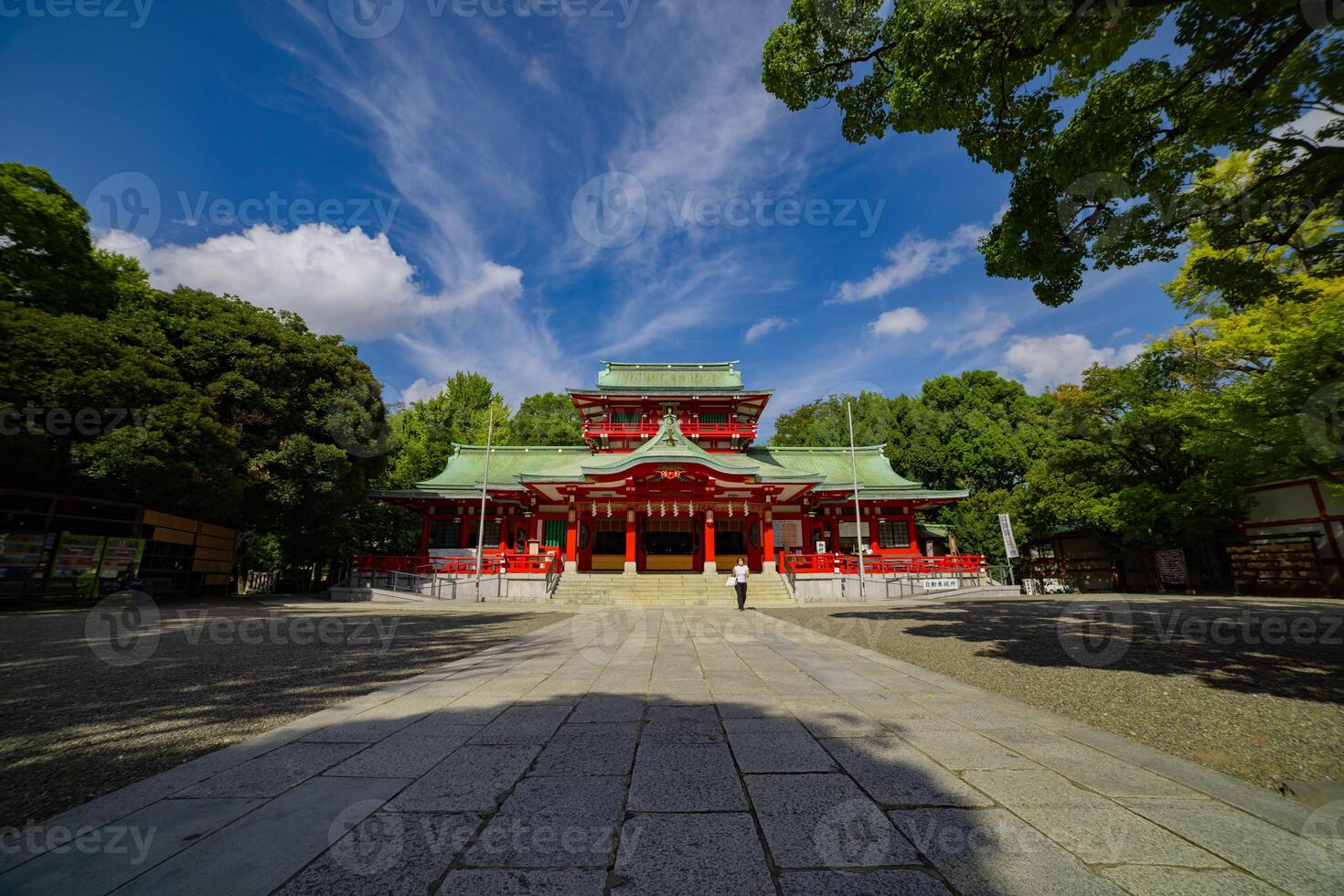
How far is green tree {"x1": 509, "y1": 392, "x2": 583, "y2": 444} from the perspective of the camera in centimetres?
3822

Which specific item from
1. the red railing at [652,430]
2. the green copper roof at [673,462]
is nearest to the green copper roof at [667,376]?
the red railing at [652,430]

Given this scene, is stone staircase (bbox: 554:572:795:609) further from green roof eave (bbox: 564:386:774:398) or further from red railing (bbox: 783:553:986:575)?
green roof eave (bbox: 564:386:774:398)

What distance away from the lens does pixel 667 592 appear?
1778 cm

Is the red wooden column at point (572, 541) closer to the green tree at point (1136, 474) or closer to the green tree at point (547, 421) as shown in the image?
the green tree at point (547, 421)

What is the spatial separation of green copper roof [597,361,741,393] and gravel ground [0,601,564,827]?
695 inches

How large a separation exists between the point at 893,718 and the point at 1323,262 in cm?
796

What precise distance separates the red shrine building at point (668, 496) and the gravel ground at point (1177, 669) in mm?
8187

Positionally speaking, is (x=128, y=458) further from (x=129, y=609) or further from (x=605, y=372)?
(x=605, y=372)

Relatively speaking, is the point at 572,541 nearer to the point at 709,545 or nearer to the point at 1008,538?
the point at 709,545

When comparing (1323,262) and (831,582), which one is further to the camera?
(831,582)

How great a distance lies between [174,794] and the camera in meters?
2.66

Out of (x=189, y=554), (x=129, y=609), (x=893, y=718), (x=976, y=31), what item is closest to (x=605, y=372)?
(x=189, y=554)

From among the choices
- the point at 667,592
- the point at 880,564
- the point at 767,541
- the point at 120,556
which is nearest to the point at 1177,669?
the point at 667,592

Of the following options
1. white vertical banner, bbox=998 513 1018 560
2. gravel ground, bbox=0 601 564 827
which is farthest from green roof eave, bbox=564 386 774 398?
gravel ground, bbox=0 601 564 827
